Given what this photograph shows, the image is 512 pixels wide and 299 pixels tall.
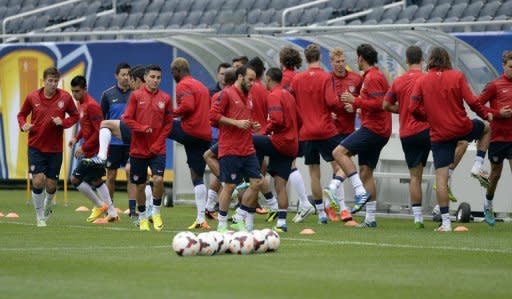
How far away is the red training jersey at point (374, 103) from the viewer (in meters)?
18.7

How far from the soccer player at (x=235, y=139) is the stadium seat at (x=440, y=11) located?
39.6ft

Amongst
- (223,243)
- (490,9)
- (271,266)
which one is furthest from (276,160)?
(490,9)

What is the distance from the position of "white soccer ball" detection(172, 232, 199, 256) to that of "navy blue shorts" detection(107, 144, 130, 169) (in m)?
7.17

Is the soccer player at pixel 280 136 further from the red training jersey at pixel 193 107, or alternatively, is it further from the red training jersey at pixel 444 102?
the red training jersey at pixel 444 102

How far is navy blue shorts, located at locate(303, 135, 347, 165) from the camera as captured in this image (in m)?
19.6

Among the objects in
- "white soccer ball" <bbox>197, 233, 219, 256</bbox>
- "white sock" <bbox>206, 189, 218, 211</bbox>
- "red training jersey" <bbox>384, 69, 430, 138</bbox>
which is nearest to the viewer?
"white soccer ball" <bbox>197, 233, 219, 256</bbox>

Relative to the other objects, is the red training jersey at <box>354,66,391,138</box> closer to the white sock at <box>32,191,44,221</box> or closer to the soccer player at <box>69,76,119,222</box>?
the soccer player at <box>69,76,119,222</box>

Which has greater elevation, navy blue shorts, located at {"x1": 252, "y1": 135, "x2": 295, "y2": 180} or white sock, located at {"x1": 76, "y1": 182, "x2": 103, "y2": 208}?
navy blue shorts, located at {"x1": 252, "y1": 135, "x2": 295, "y2": 180}

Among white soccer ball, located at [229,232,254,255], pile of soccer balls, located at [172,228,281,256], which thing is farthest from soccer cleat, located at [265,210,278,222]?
white soccer ball, located at [229,232,254,255]

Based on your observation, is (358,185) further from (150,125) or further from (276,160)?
(150,125)

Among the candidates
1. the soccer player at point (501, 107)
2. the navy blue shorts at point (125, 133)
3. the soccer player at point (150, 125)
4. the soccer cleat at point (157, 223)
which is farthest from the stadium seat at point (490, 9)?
the soccer cleat at point (157, 223)

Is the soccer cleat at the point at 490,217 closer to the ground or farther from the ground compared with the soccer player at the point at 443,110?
closer to the ground

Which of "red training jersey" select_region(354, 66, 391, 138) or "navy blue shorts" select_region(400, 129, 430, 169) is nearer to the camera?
"navy blue shorts" select_region(400, 129, 430, 169)

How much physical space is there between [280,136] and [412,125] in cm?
176
